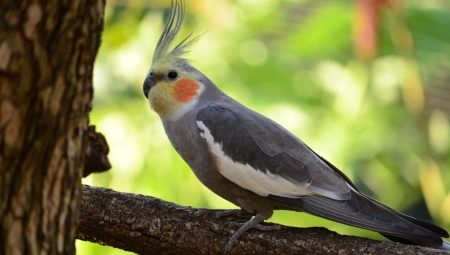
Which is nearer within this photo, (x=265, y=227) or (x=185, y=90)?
(x=265, y=227)

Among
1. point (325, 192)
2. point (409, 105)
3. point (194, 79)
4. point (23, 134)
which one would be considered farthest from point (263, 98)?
point (23, 134)

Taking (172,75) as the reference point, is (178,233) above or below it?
below

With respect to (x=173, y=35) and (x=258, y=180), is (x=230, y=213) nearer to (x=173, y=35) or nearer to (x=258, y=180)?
(x=258, y=180)

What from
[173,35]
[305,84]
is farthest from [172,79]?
[305,84]

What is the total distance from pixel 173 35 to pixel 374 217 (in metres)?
0.81

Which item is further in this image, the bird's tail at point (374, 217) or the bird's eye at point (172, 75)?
the bird's eye at point (172, 75)

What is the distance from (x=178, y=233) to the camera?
6.88 ft

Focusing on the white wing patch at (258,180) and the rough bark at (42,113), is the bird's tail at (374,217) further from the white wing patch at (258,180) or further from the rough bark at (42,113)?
the rough bark at (42,113)

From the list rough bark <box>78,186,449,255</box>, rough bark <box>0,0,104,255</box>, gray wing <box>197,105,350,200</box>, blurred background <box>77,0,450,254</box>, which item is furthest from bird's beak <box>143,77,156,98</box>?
blurred background <box>77,0,450,254</box>

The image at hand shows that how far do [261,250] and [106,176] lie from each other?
217 centimetres

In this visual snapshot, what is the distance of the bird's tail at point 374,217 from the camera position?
2.03m

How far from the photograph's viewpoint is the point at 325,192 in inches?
84.6

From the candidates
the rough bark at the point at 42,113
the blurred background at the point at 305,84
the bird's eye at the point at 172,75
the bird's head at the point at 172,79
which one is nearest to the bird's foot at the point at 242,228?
the bird's head at the point at 172,79

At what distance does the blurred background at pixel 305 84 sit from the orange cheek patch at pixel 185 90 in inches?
59.4
